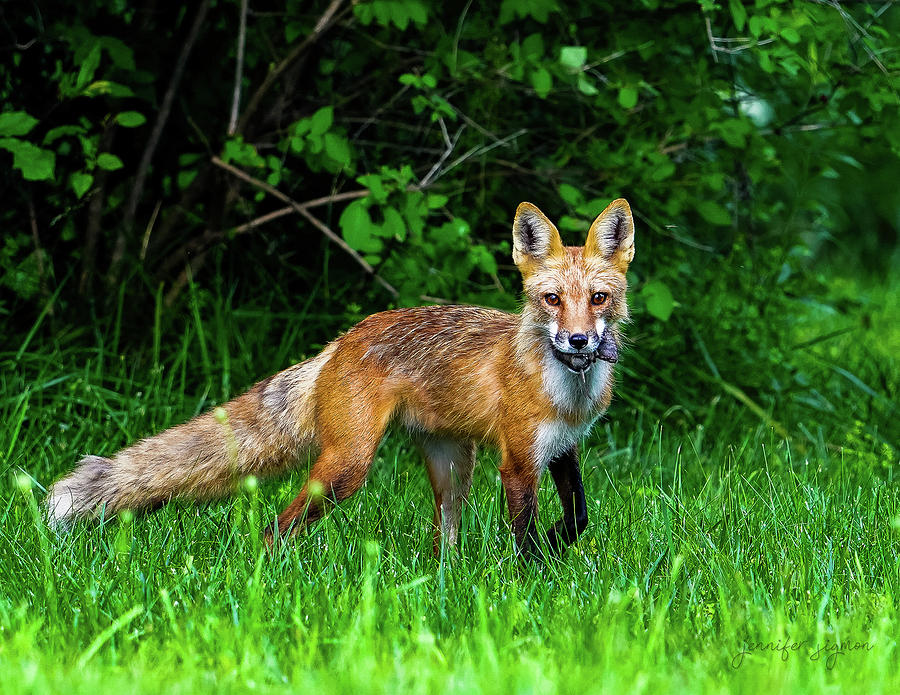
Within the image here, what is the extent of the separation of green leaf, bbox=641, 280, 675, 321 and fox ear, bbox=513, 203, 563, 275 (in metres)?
1.30

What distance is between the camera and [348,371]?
14.5 ft

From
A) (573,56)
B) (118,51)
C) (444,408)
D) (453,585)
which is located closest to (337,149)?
(573,56)

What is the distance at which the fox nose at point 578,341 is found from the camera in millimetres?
3797

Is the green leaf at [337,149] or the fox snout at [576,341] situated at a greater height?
the green leaf at [337,149]

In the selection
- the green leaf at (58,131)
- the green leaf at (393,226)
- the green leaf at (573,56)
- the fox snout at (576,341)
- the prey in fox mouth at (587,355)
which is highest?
the green leaf at (573,56)

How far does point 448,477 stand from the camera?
4641 millimetres

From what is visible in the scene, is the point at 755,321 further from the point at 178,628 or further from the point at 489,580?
the point at 178,628

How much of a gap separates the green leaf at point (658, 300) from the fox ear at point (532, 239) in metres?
1.30

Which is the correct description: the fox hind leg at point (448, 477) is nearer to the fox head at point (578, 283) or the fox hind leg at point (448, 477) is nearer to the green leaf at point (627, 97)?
the fox head at point (578, 283)

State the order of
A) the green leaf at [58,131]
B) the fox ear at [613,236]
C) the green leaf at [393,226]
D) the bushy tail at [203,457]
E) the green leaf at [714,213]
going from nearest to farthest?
the fox ear at [613,236], the bushy tail at [203,457], the green leaf at [393,226], the green leaf at [58,131], the green leaf at [714,213]

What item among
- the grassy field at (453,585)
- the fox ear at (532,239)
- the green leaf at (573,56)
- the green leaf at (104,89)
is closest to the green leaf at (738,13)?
the green leaf at (573,56)

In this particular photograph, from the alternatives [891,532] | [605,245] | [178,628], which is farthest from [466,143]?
[178,628]

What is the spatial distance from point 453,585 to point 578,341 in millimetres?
907

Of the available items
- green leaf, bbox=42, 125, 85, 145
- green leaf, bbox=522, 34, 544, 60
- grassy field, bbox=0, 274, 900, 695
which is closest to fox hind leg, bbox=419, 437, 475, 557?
grassy field, bbox=0, 274, 900, 695
